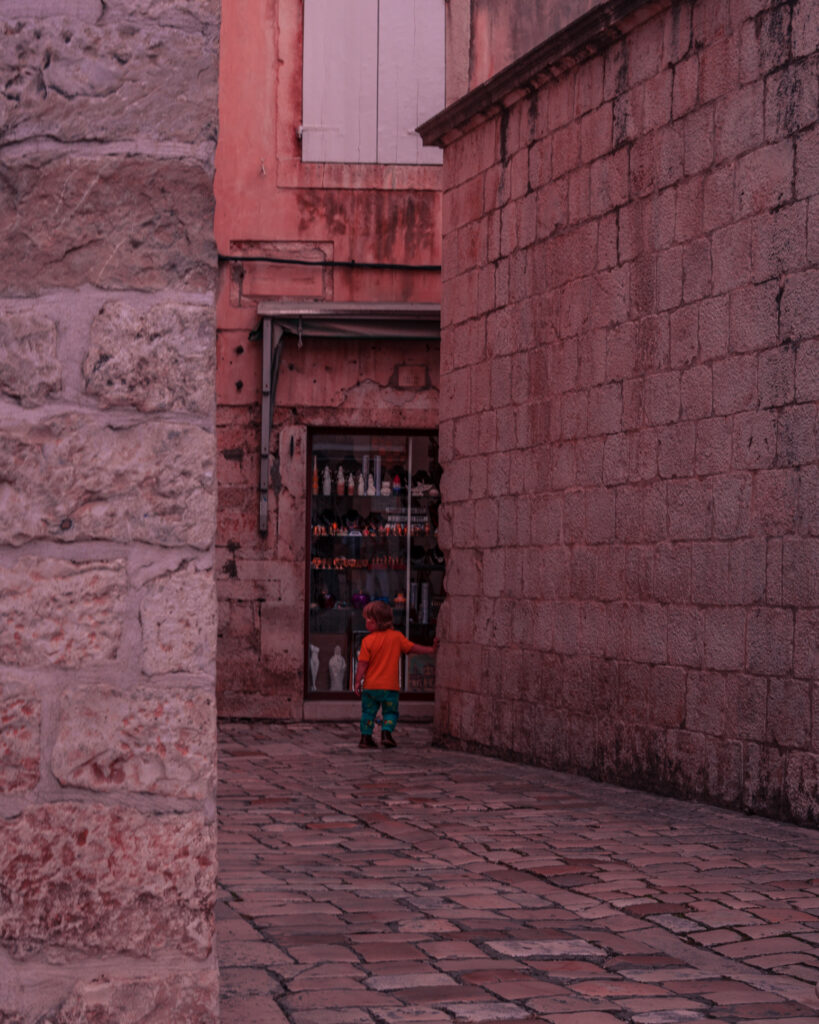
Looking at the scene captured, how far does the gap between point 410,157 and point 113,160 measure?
1117cm

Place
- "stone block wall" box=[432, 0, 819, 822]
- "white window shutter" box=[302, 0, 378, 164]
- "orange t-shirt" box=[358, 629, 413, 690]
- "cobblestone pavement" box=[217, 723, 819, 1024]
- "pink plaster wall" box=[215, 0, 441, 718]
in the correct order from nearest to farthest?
"cobblestone pavement" box=[217, 723, 819, 1024] < "stone block wall" box=[432, 0, 819, 822] < "orange t-shirt" box=[358, 629, 413, 690] < "pink plaster wall" box=[215, 0, 441, 718] < "white window shutter" box=[302, 0, 378, 164]

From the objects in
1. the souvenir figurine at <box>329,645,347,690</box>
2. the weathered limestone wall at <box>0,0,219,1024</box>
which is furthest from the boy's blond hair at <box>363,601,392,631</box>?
the weathered limestone wall at <box>0,0,219,1024</box>

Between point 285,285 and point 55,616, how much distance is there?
11.0 metres

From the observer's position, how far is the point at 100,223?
9.91ft

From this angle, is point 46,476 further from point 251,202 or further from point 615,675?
point 251,202

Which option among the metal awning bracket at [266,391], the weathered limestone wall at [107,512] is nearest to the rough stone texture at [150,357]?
the weathered limestone wall at [107,512]

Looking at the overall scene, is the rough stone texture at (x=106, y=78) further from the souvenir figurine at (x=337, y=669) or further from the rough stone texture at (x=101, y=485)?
the souvenir figurine at (x=337, y=669)

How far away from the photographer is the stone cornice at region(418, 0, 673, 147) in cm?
951

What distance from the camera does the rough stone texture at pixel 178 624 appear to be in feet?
9.77

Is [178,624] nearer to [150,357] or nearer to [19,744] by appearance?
[19,744]

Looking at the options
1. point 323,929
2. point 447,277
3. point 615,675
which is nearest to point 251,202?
point 447,277

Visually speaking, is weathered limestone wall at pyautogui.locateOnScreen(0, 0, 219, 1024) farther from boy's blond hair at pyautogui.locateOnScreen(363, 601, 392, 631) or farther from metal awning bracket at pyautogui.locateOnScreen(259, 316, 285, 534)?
metal awning bracket at pyautogui.locateOnScreen(259, 316, 285, 534)

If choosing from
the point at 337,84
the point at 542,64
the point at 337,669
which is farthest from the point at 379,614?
the point at 337,84

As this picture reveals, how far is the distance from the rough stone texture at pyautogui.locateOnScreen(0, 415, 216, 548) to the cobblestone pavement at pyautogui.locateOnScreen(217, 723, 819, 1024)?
5.30 feet
